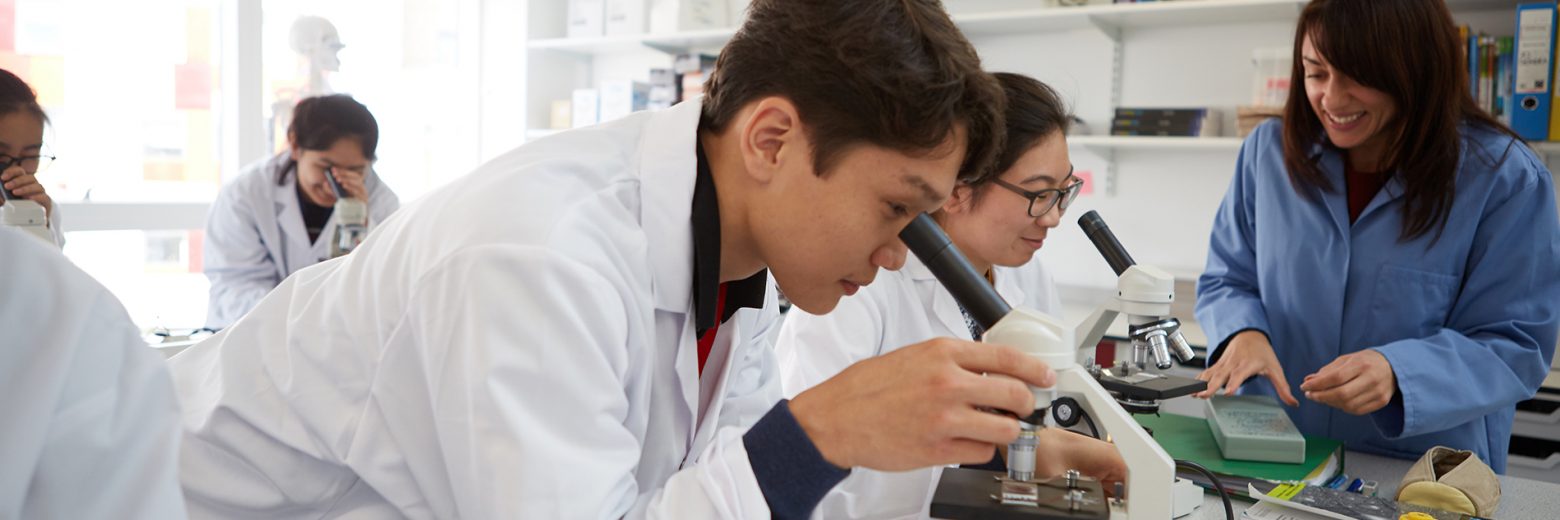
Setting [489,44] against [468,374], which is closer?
[468,374]

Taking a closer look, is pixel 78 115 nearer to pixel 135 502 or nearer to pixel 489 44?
pixel 489 44

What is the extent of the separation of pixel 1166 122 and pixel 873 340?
7.27 feet

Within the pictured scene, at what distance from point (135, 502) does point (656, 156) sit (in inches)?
21.0

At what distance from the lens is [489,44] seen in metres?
4.98

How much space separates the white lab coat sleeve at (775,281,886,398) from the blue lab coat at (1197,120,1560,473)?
0.75m

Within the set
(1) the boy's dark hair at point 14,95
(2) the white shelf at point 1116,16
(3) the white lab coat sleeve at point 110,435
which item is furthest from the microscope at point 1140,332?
(1) the boy's dark hair at point 14,95

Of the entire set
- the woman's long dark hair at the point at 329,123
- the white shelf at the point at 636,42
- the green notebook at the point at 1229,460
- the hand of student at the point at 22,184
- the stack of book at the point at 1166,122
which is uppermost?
the white shelf at the point at 636,42

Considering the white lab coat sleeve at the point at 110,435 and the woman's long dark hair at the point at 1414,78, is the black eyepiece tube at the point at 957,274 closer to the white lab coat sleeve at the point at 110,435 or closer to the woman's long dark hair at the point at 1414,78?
the white lab coat sleeve at the point at 110,435

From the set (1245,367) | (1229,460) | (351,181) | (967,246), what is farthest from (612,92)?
(1229,460)

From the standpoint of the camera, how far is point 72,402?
1.84 ft

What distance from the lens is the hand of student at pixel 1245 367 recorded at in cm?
174

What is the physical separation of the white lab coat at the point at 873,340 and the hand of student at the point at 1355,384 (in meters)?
0.55

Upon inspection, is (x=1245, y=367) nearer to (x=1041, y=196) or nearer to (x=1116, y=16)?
(x=1041, y=196)

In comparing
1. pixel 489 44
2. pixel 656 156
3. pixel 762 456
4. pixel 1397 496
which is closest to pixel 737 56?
pixel 656 156
